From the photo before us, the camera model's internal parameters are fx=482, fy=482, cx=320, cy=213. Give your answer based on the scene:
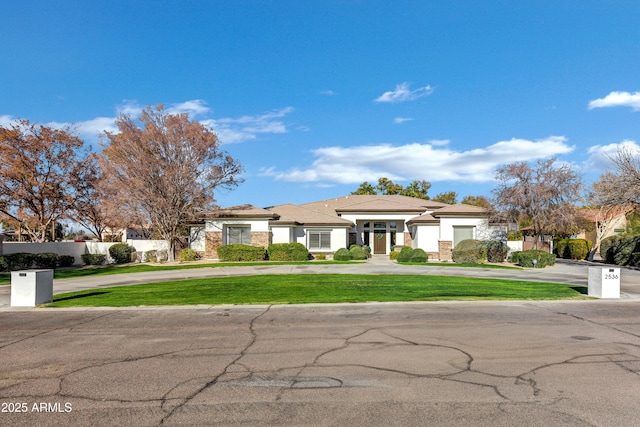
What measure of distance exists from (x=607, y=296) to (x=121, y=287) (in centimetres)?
1855

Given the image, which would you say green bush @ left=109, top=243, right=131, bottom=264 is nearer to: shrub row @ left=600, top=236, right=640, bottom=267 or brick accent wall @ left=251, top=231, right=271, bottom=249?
brick accent wall @ left=251, top=231, right=271, bottom=249

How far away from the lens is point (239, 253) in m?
35.7

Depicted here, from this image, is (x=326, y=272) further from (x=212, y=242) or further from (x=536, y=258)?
(x=212, y=242)

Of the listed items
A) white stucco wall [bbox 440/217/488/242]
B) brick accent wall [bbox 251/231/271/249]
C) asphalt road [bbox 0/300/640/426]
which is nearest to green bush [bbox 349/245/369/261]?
white stucco wall [bbox 440/217/488/242]

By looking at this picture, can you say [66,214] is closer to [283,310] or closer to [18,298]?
[18,298]

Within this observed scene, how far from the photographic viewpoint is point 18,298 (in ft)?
48.9

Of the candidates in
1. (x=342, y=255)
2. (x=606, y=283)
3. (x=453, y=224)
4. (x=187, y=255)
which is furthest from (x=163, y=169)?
(x=606, y=283)

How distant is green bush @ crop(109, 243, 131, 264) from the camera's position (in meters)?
37.2

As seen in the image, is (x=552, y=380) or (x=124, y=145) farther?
(x=124, y=145)

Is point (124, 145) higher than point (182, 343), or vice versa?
point (124, 145)

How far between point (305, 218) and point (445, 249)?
11.7m

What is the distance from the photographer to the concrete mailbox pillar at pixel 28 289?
14.8 meters

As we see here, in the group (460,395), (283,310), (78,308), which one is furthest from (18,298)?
(460,395)

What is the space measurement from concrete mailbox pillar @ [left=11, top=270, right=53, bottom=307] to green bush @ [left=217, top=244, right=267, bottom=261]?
20636 mm
